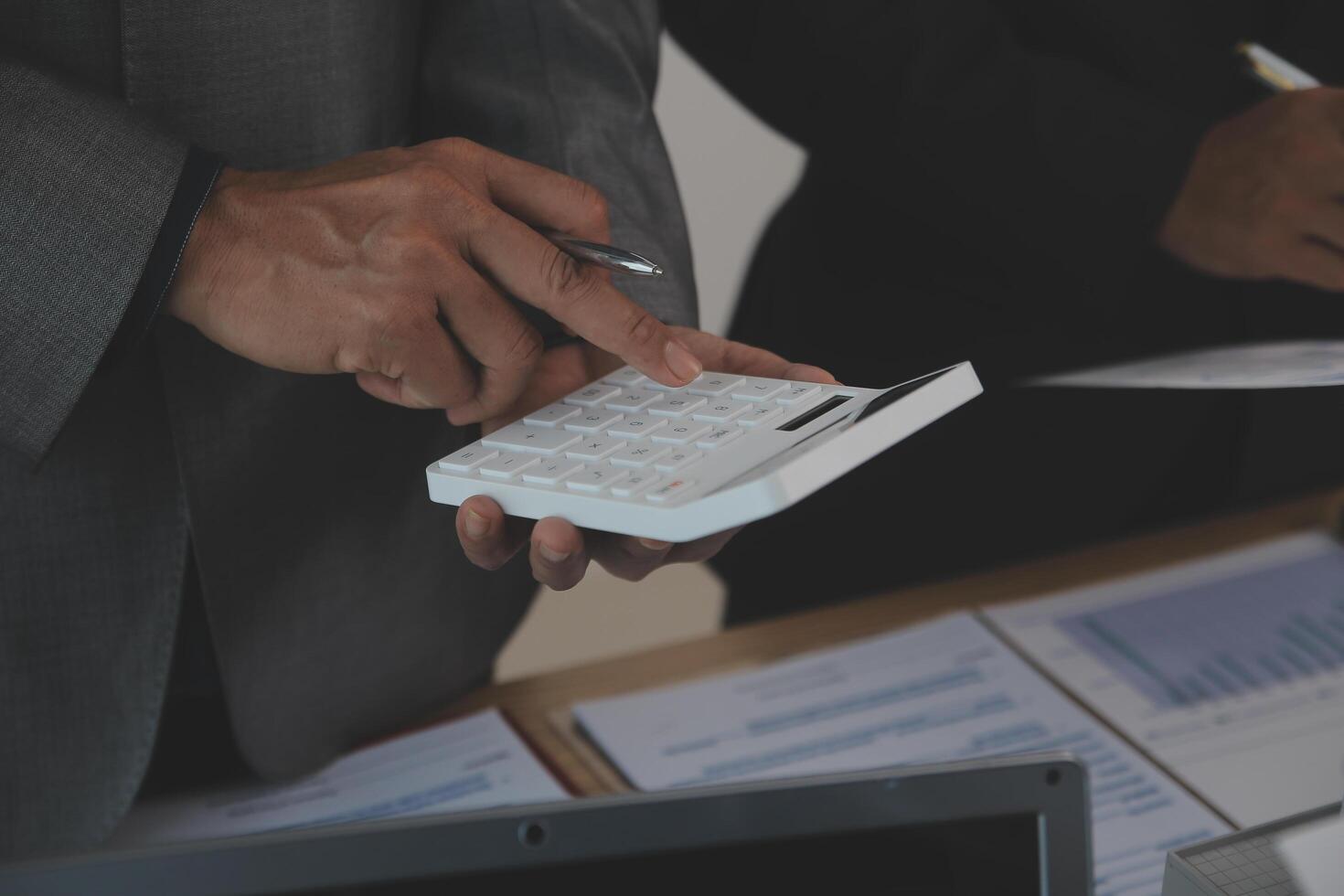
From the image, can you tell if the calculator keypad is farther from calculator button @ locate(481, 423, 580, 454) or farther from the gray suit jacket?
the gray suit jacket

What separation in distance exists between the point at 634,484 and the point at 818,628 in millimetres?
400

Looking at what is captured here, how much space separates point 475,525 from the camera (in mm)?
512

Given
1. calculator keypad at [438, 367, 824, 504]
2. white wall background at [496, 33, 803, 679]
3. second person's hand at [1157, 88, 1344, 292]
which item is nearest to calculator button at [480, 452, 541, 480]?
calculator keypad at [438, 367, 824, 504]

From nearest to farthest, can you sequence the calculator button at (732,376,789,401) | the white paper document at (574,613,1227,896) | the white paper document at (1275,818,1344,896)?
1. the white paper document at (1275,818,1344,896)
2. the calculator button at (732,376,789,401)
3. the white paper document at (574,613,1227,896)

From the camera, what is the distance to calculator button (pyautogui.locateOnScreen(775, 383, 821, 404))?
1.73ft

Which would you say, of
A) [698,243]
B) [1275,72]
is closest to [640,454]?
[1275,72]

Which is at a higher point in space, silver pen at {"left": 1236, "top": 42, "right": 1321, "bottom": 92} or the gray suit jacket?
silver pen at {"left": 1236, "top": 42, "right": 1321, "bottom": 92}

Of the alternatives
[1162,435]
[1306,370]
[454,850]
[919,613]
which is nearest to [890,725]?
[919,613]

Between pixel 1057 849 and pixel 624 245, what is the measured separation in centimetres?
43

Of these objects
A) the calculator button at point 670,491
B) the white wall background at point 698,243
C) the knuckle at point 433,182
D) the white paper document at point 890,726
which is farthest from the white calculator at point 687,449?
the white wall background at point 698,243

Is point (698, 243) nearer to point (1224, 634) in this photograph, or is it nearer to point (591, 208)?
point (1224, 634)

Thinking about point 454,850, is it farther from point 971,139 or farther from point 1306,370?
point 971,139

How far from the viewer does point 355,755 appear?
741mm

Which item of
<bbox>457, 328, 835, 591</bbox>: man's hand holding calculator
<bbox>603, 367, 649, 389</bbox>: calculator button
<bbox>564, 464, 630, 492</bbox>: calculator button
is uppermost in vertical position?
A: <bbox>564, 464, 630, 492</bbox>: calculator button
